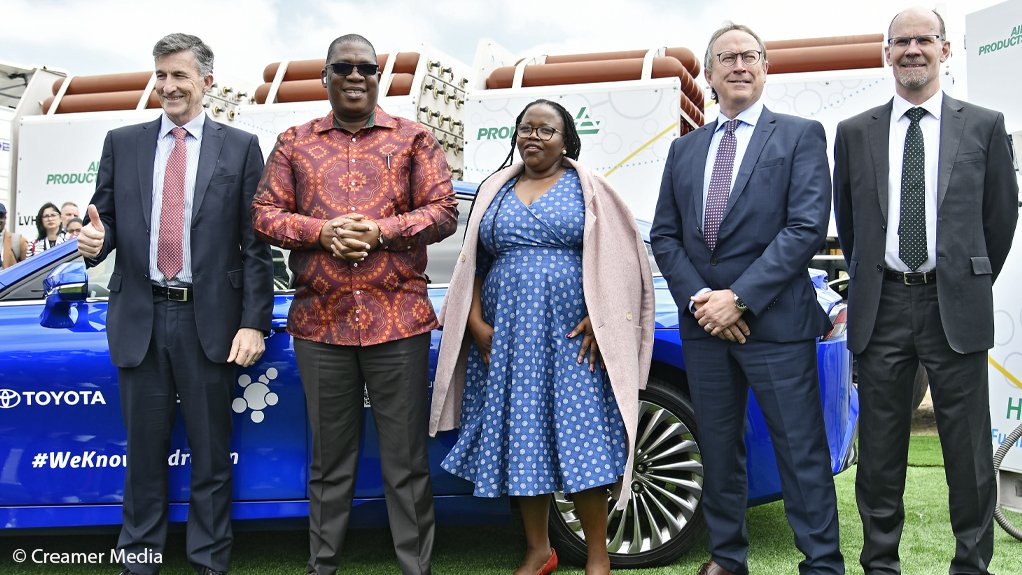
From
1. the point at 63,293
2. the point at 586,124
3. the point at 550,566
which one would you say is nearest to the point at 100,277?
the point at 63,293

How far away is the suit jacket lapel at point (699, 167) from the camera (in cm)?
286

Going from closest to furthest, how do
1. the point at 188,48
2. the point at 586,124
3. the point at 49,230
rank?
the point at 188,48
the point at 586,124
the point at 49,230

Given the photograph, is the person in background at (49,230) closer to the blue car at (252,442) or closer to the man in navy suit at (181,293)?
the blue car at (252,442)

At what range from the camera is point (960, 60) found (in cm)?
580

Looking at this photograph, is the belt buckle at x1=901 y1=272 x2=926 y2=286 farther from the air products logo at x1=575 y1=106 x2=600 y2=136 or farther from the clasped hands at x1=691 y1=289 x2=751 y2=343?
the air products logo at x1=575 y1=106 x2=600 y2=136

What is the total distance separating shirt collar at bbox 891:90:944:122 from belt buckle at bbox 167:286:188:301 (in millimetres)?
2333

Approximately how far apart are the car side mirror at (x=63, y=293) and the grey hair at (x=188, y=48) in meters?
0.79

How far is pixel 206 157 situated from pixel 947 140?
2334 millimetres

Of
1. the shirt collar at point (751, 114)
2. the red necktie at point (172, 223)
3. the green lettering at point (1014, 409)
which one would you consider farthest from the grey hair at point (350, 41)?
the green lettering at point (1014, 409)

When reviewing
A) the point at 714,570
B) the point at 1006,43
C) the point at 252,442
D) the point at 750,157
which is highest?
the point at 1006,43

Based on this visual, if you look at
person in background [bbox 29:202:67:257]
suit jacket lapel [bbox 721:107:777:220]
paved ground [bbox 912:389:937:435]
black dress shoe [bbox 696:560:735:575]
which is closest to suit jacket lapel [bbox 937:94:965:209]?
suit jacket lapel [bbox 721:107:777:220]

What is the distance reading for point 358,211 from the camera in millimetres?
2770

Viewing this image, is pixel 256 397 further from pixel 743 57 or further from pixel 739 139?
pixel 743 57

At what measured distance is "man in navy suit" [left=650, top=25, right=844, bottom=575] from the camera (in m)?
2.71
